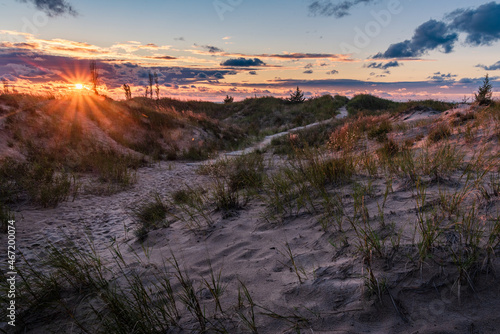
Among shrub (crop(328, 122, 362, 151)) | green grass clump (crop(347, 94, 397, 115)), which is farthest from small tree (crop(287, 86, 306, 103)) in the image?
shrub (crop(328, 122, 362, 151))

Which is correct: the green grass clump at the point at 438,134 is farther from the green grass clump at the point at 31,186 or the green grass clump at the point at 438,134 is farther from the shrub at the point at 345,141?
the green grass clump at the point at 31,186

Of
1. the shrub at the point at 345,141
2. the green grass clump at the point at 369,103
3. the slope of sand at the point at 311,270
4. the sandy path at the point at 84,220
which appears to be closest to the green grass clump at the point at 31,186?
the sandy path at the point at 84,220

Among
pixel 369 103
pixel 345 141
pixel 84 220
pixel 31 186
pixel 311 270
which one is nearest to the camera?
pixel 311 270

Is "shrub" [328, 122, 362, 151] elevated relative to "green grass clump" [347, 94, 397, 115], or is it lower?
lower

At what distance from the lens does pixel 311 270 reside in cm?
230

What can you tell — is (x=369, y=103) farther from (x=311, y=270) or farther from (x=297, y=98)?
(x=311, y=270)

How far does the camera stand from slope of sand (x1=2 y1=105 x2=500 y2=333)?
167cm

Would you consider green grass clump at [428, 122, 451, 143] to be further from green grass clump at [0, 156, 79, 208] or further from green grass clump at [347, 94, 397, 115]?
green grass clump at [347, 94, 397, 115]

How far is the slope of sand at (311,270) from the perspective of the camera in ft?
5.49

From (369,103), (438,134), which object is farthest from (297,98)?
(438,134)

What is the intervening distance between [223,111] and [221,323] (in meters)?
36.5

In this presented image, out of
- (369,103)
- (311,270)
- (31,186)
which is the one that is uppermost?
(369,103)

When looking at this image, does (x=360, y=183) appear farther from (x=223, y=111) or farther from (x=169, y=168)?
(x=223, y=111)

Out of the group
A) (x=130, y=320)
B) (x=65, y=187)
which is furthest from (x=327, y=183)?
(x=65, y=187)
